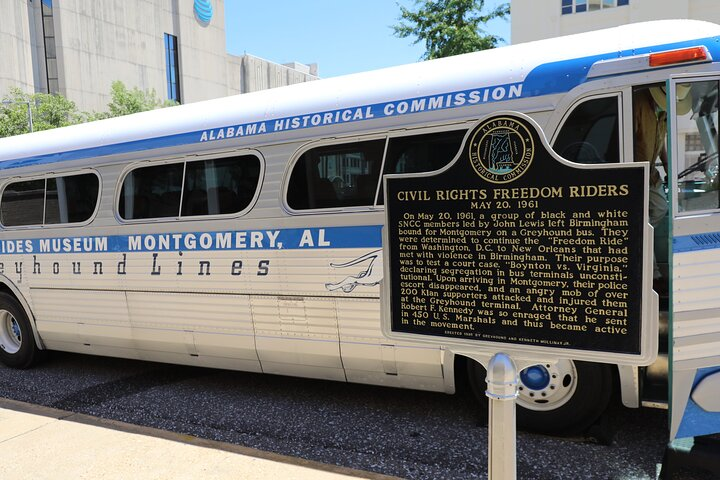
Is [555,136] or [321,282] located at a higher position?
[555,136]

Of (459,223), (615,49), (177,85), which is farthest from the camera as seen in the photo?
(177,85)

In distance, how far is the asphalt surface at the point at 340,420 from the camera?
3.54 metres

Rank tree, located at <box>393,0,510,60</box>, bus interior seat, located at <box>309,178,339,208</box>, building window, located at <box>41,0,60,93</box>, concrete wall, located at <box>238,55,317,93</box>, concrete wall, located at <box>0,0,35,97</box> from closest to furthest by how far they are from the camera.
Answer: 1. bus interior seat, located at <box>309,178,339,208</box>
2. tree, located at <box>393,0,510,60</box>
3. concrete wall, located at <box>0,0,35,97</box>
4. building window, located at <box>41,0,60,93</box>
5. concrete wall, located at <box>238,55,317,93</box>

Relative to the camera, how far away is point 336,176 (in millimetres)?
4195

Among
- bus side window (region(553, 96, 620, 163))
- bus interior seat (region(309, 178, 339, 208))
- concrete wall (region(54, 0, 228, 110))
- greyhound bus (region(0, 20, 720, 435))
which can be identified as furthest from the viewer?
concrete wall (region(54, 0, 228, 110))

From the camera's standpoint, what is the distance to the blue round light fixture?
4667cm

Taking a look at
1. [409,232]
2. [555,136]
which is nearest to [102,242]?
[409,232]

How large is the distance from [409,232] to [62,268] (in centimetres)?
463

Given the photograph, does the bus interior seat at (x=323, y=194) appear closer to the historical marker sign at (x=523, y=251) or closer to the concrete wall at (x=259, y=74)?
the historical marker sign at (x=523, y=251)

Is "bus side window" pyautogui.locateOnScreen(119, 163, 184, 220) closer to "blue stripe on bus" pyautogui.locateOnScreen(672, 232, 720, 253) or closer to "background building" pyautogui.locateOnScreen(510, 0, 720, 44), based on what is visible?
"blue stripe on bus" pyautogui.locateOnScreen(672, 232, 720, 253)

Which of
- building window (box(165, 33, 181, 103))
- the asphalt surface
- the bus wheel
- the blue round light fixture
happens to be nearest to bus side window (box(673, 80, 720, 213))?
the bus wheel

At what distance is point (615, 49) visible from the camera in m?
3.36

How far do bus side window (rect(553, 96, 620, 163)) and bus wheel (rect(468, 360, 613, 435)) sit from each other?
4.47ft

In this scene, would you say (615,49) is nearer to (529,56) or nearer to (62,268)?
(529,56)
